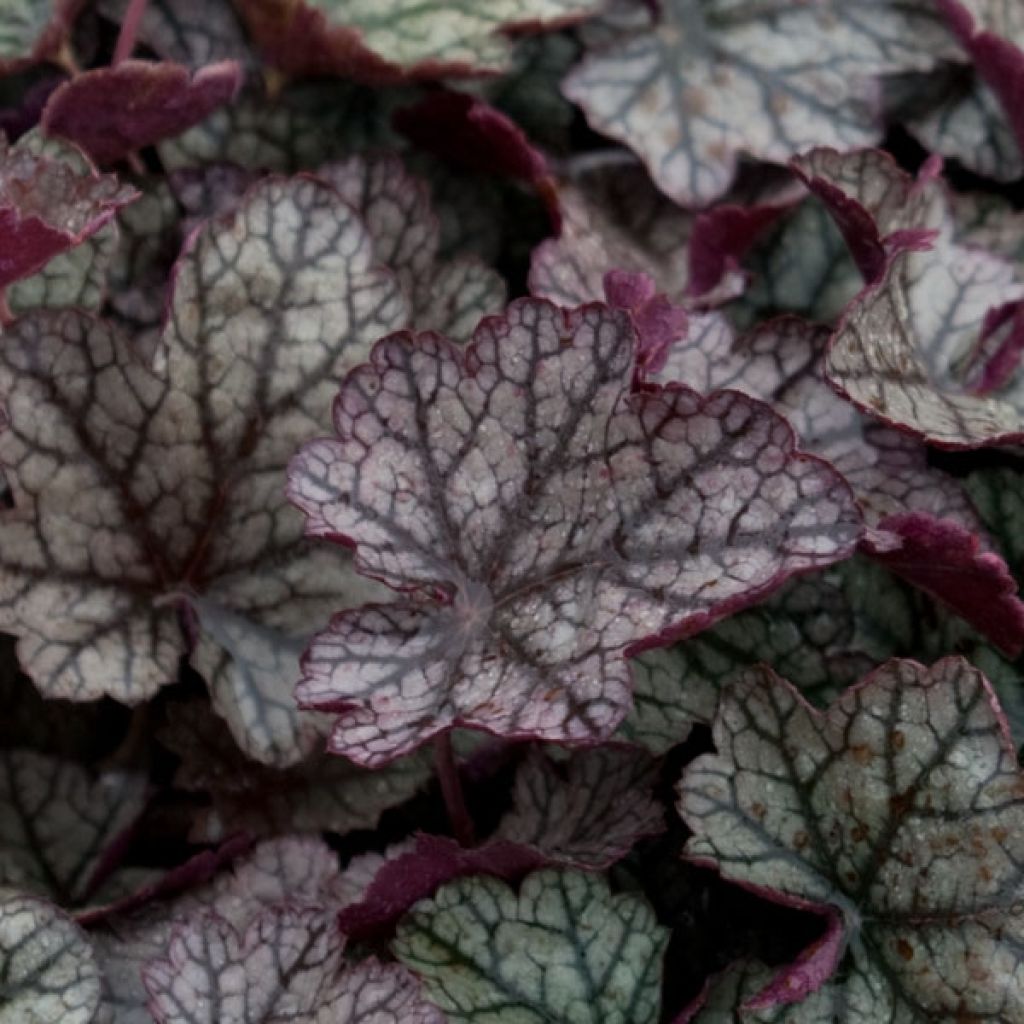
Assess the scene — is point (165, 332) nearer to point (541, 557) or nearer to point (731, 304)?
point (541, 557)

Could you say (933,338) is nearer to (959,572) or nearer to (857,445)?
(857,445)

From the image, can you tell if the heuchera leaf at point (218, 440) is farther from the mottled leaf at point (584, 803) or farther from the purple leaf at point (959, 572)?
the purple leaf at point (959, 572)

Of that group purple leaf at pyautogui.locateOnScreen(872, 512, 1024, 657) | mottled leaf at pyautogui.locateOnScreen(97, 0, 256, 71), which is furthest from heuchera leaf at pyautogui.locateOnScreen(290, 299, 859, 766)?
mottled leaf at pyautogui.locateOnScreen(97, 0, 256, 71)

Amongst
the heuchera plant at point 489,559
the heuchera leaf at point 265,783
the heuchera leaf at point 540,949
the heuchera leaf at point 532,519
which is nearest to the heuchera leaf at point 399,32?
the heuchera plant at point 489,559

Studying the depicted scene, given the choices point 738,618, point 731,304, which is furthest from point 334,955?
point 731,304

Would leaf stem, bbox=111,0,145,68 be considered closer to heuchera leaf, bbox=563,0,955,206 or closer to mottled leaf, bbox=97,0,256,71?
mottled leaf, bbox=97,0,256,71
